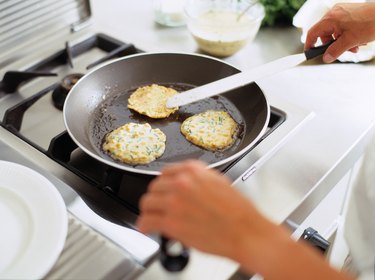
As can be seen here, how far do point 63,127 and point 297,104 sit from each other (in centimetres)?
47

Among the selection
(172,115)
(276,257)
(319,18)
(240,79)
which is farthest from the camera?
(319,18)

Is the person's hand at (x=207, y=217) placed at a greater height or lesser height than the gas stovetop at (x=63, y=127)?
greater

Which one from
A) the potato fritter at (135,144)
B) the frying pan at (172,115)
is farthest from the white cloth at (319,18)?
the potato fritter at (135,144)

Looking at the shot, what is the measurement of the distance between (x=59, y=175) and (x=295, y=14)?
0.74 meters

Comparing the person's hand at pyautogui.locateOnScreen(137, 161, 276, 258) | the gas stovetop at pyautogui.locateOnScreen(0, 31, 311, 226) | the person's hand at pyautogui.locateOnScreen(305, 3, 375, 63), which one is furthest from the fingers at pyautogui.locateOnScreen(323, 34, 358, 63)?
the person's hand at pyautogui.locateOnScreen(137, 161, 276, 258)

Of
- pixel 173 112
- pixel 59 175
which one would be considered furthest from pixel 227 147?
pixel 59 175

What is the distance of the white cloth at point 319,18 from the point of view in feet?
3.59

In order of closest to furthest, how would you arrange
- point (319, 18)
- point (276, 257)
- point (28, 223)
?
point (276, 257)
point (28, 223)
point (319, 18)

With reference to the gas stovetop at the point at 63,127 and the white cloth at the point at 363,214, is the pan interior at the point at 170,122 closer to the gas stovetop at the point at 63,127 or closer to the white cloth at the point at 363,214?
the gas stovetop at the point at 63,127

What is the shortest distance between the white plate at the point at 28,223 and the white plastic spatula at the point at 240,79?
29 cm

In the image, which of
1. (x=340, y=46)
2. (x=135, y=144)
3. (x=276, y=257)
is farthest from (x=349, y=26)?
(x=276, y=257)

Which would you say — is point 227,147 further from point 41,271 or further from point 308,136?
point 41,271

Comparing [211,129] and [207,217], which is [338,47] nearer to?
[211,129]

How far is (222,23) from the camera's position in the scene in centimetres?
114
